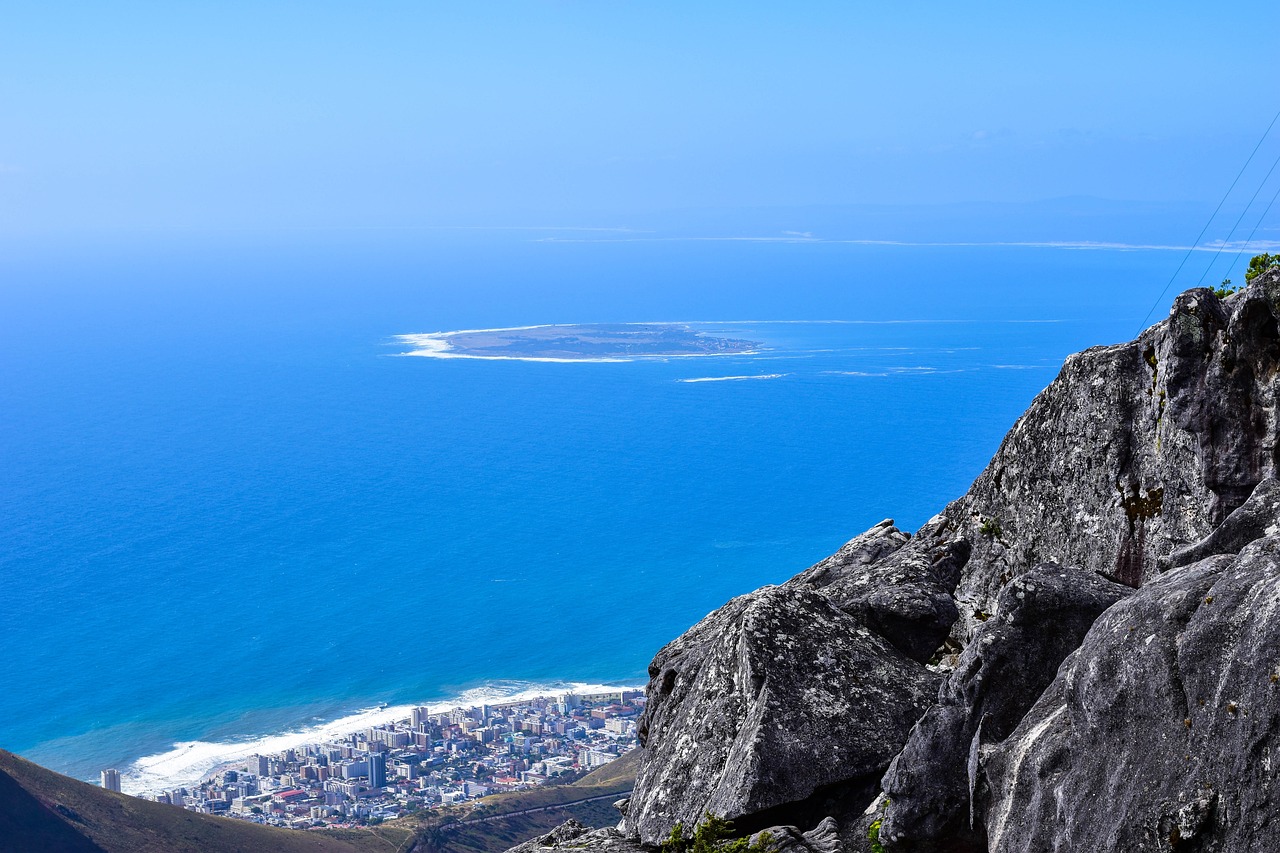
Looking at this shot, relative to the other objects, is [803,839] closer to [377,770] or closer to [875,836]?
[875,836]

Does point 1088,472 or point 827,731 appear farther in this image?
point 1088,472

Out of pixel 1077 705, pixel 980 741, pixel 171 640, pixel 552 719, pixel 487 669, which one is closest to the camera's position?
pixel 1077 705

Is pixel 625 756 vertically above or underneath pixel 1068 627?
above

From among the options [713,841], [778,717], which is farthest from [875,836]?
[778,717]

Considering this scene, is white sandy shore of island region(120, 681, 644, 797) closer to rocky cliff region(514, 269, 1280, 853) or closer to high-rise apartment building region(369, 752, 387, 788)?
high-rise apartment building region(369, 752, 387, 788)

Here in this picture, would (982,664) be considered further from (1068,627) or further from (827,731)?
(827,731)

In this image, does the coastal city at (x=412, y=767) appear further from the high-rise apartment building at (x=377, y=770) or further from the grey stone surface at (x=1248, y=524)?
the grey stone surface at (x=1248, y=524)

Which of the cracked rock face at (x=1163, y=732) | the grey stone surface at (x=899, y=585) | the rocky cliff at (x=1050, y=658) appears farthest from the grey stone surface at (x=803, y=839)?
the grey stone surface at (x=899, y=585)

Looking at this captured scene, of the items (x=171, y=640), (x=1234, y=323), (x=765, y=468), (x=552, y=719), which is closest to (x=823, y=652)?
(x=1234, y=323)
